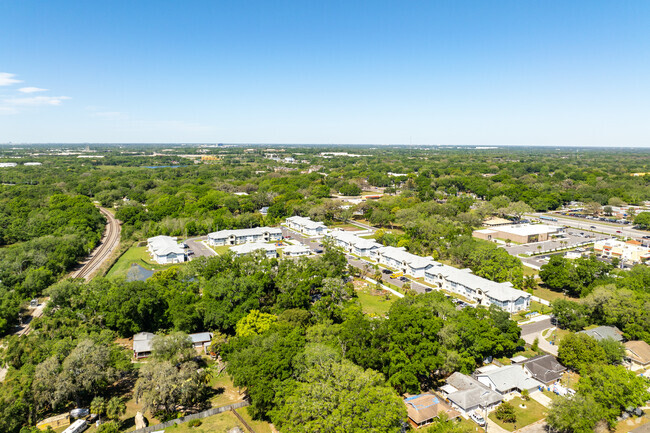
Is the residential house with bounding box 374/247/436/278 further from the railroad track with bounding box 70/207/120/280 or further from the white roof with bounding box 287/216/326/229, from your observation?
the railroad track with bounding box 70/207/120/280

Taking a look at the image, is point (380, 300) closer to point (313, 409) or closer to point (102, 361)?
point (313, 409)

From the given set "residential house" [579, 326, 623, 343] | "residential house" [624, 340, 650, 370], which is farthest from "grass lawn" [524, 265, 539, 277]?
"residential house" [624, 340, 650, 370]

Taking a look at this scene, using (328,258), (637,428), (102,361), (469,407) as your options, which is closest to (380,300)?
(328,258)

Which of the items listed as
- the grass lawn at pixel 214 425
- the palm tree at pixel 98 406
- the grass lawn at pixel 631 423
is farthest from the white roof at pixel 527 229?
the palm tree at pixel 98 406

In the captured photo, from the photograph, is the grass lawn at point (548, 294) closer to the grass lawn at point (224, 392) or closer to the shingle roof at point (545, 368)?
the shingle roof at point (545, 368)

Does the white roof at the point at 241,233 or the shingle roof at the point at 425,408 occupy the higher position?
the white roof at the point at 241,233

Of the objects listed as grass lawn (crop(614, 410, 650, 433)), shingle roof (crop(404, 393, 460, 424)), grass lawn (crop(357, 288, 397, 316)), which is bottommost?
grass lawn (crop(357, 288, 397, 316))
